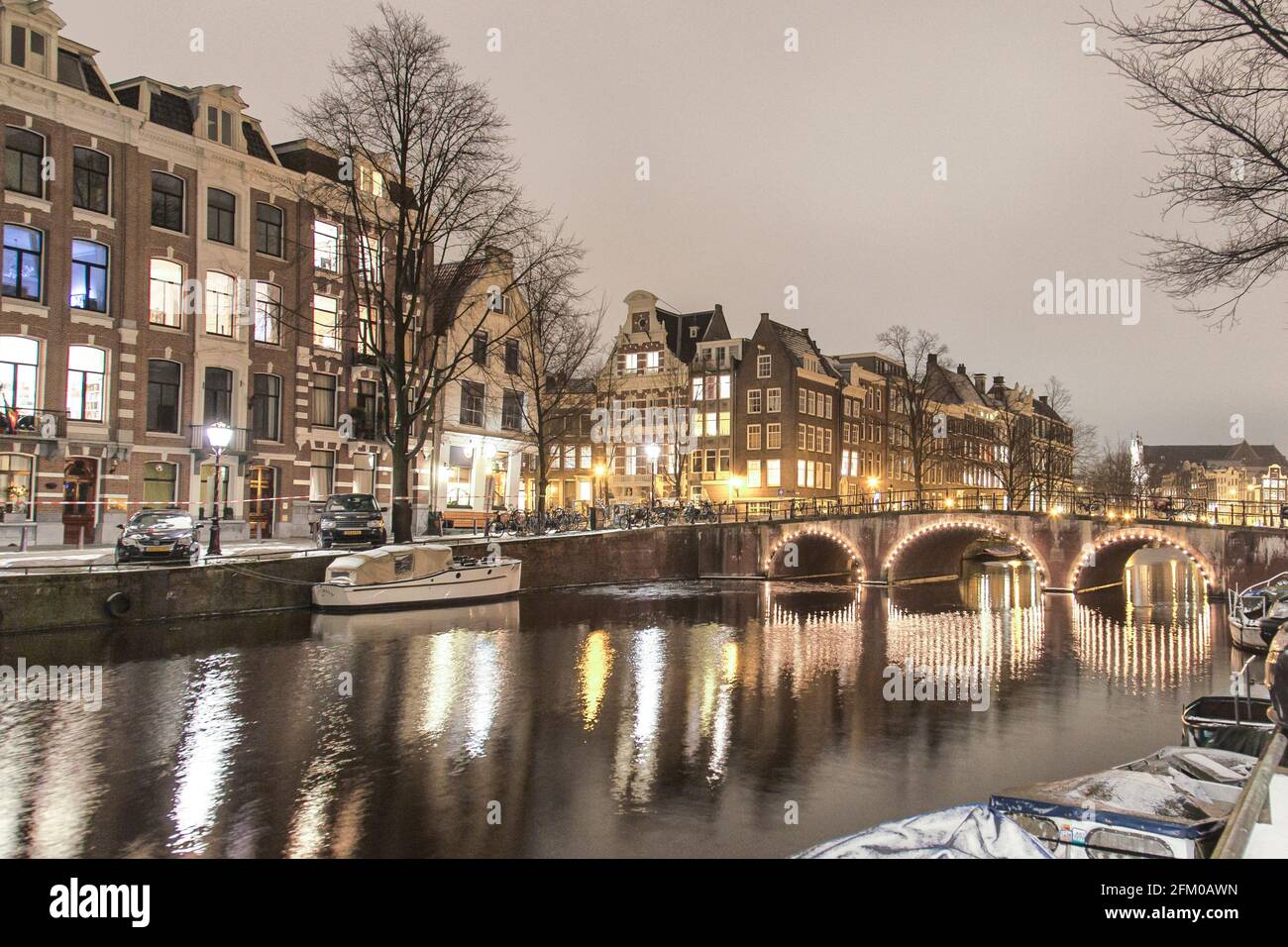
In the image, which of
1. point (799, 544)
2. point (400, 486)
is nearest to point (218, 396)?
point (400, 486)

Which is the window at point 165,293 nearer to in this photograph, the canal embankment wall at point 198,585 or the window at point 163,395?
the window at point 163,395

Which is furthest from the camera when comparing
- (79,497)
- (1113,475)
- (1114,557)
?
(1113,475)

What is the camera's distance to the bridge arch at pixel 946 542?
4047cm

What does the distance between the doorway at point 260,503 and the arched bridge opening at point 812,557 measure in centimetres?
2336

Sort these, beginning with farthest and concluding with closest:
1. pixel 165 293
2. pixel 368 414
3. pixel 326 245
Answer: pixel 368 414, pixel 326 245, pixel 165 293

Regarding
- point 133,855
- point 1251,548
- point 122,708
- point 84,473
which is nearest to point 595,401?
point 84,473

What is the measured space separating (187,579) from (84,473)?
935cm

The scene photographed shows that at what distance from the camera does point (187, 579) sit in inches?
872

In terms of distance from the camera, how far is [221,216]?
1284 inches

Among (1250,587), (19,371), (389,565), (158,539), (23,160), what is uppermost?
(23,160)

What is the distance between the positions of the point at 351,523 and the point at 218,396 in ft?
28.2

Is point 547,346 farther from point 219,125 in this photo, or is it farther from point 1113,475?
point 1113,475

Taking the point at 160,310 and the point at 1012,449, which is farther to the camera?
the point at 1012,449
